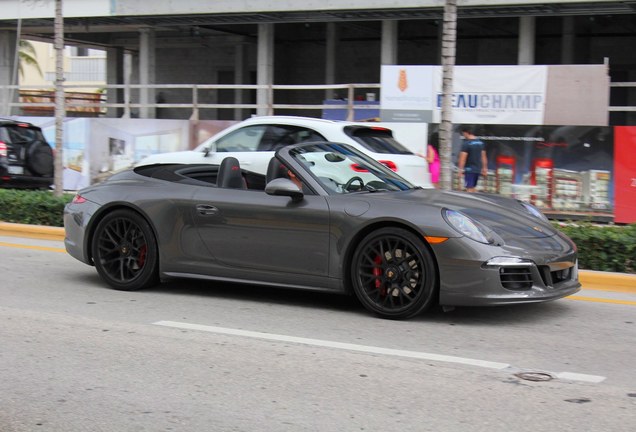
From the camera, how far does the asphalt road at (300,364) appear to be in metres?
4.20

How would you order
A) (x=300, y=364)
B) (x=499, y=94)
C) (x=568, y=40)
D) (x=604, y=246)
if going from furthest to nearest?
(x=568, y=40) < (x=499, y=94) < (x=604, y=246) < (x=300, y=364)

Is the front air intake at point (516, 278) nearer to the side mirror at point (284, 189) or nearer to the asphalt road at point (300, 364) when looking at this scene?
the asphalt road at point (300, 364)

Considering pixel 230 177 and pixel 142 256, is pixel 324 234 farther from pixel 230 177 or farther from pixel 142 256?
pixel 142 256

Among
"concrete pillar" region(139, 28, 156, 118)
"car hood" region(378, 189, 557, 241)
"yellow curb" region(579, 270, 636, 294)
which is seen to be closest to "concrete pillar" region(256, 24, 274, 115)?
"concrete pillar" region(139, 28, 156, 118)

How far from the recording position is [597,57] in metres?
25.6

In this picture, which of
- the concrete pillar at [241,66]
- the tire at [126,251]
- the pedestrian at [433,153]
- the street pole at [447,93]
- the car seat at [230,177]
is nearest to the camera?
the car seat at [230,177]

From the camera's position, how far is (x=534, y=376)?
4.87 meters

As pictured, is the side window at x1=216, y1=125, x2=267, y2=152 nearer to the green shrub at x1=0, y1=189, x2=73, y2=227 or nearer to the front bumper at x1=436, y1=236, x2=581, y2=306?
the green shrub at x1=0, y1=189, x2=73, y2=227

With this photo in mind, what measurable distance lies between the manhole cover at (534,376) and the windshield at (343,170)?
2388 mm

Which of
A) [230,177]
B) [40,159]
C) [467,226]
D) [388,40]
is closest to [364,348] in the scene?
[467,226]

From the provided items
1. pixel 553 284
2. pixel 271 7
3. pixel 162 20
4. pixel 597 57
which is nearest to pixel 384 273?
pixel 553 284

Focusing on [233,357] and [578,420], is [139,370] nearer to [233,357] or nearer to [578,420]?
[233,357]

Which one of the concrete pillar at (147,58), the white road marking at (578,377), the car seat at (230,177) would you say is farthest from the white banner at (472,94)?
the concrete pillar at (147,58)

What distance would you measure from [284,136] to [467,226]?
17.9 ft
